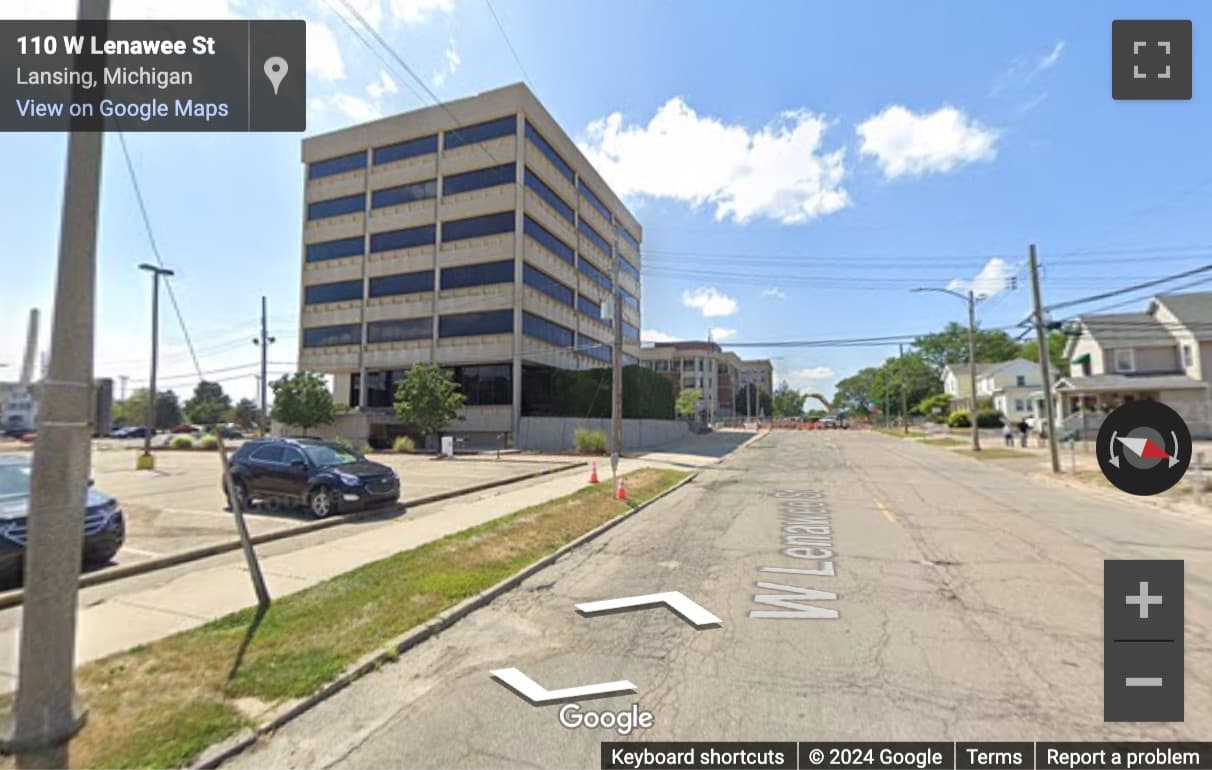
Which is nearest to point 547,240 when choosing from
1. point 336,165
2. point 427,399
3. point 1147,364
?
point 427,399

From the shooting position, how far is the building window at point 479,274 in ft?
112

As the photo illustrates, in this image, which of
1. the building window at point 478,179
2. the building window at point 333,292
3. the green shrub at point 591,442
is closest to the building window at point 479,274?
the building window at point 478,179

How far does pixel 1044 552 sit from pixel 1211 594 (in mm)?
1823

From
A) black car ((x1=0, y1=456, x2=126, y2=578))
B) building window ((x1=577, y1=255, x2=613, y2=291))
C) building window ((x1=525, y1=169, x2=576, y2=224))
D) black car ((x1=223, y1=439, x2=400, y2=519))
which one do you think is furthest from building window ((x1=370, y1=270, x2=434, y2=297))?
black car ((x1=0, y1=456, x2=126, y2=578))

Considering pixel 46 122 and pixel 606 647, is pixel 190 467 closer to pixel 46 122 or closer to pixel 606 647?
pixel 46 122

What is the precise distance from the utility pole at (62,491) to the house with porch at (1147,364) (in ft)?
142

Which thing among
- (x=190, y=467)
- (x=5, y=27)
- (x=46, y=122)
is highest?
→ (x=5, y=27)

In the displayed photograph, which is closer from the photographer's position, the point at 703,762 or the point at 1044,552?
the point at 703,762

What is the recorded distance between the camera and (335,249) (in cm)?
3922

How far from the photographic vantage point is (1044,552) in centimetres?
758

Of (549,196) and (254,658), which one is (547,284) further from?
(254,658)

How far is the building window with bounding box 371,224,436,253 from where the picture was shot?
36.6 metres

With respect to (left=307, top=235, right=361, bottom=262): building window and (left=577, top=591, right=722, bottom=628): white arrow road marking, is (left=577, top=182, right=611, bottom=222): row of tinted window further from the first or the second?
(left=577, top=591, right=722, bottom=628): white arrow road marking

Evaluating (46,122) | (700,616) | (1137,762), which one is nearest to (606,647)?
(700,616)
